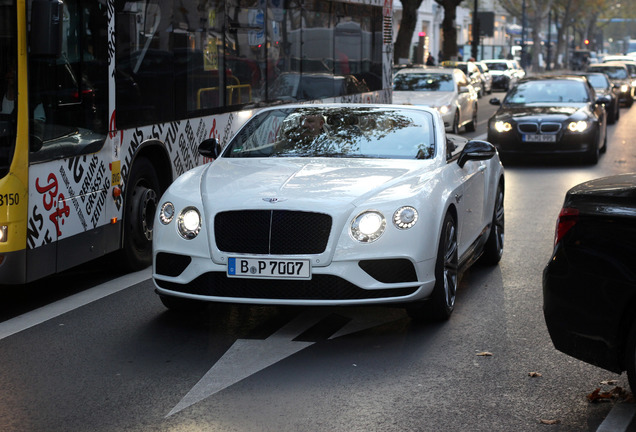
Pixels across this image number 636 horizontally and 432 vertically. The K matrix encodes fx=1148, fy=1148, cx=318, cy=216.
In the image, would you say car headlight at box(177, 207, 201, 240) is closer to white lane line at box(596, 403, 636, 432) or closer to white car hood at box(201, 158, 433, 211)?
white car hood at box(201, 158, 433, 211)

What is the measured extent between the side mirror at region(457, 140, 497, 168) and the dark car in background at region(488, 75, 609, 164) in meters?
10.8

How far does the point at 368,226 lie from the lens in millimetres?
6707

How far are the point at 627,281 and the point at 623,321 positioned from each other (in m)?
0.21

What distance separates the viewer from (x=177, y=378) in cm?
596

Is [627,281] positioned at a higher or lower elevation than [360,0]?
lower

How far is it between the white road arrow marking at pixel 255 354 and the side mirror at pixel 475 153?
1.36 meters

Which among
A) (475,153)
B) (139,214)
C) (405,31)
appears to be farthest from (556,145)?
(405,31)

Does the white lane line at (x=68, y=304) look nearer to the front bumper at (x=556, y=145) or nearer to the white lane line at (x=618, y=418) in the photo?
the white lane line at (x=618, y=418)

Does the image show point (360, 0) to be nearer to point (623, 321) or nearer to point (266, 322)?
point (266, 322)

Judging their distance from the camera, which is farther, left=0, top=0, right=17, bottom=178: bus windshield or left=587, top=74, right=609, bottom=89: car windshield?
left=587, top=74, right=609, bottom=89: car windshield

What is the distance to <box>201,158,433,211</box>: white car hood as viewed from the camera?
680 centimetres

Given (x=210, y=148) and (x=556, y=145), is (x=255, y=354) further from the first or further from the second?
(x=556, y=145)

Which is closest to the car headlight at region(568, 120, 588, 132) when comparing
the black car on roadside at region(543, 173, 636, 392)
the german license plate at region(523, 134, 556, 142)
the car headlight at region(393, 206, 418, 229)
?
the german license plate at region(523, 134, 556, 142)

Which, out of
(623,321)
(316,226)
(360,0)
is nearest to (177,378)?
(316,226)
